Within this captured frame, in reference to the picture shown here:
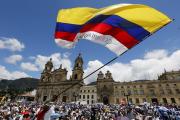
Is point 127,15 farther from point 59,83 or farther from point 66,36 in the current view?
point 59,83

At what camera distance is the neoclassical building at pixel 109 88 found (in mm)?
54188

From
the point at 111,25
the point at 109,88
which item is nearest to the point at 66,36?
the point at 111,25

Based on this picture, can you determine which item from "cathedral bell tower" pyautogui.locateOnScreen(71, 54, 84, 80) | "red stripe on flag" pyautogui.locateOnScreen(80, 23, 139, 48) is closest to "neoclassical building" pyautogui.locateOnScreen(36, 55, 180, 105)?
"cathedral bell tower" pyautogui.locateOnScreen(71, 54, 84, 80)

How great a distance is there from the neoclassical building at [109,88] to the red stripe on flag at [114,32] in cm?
4423

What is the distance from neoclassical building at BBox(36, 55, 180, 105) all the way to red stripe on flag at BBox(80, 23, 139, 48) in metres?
44.2

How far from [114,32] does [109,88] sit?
5577 centimetres

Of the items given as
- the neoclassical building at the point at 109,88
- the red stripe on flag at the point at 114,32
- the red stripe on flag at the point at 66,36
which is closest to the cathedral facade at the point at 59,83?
the neoclassical building at the point at 109,88

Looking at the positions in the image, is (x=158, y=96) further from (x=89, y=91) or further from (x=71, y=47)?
(x=71, y=47)

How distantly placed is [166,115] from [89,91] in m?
56.9

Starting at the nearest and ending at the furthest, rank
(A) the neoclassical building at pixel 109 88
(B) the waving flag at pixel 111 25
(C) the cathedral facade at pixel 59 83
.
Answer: (B) the waving flag at pixel 111 25, (A) the neoclassical building at pixel 109 88, (C) the cathedral facade at pixel 59 83

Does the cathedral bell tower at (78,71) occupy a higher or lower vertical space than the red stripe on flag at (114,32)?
higher

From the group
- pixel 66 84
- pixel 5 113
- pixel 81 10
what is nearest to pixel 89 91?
pixel 66 84

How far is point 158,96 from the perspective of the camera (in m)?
54.3

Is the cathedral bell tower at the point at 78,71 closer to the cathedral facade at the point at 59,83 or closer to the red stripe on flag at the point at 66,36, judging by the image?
the cathedral facade at the point at 59,83
